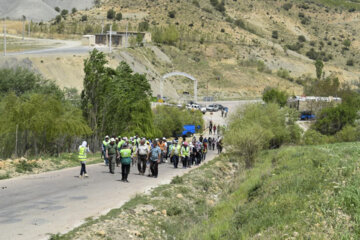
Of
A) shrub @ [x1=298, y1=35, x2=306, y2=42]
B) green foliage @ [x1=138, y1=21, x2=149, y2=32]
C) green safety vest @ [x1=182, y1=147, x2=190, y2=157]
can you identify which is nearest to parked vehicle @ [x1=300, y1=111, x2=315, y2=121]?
green foliage @ [x1=138, y1=21, x2=149, y2=32]

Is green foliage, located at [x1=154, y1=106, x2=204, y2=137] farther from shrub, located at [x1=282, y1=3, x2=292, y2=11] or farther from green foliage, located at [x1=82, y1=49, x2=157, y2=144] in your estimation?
shrub, located at [x1=282, y1=3, x2=292, y2=11]

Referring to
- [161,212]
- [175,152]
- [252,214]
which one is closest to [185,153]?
[175,152]

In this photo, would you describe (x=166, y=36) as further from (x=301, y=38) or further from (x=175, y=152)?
(x=175, y=152)

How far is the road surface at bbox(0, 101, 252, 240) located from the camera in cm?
1379

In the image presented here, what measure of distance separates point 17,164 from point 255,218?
1318 cm

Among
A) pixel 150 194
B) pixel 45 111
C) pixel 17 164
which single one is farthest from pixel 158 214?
pixel 45 111

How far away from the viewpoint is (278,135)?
56688 mm

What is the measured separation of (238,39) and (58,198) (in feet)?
431

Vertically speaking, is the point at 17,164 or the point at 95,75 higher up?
the point at 95,75

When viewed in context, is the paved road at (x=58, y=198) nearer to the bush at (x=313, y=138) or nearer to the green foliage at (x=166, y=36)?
the bush at (x=313, y=138)

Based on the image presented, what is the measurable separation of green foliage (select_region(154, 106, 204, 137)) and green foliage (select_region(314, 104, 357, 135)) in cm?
1674

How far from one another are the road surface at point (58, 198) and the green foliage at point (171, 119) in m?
36.7

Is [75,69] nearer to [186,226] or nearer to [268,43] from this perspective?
[186,226]

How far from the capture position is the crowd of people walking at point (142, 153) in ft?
73.3
